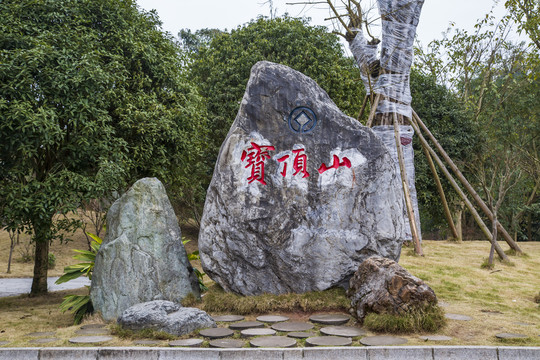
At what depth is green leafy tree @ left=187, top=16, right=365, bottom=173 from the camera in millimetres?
15047

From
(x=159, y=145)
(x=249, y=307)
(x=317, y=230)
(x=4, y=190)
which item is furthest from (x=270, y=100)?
(x=4, y=190)

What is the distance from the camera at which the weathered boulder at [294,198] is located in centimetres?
669

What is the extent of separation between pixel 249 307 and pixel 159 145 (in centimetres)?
472

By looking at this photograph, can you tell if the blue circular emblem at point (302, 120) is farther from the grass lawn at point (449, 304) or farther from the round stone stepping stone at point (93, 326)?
the round stone stepping stone at point (93, 326)

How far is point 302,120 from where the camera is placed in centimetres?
705

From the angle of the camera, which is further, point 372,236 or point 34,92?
point 34,92

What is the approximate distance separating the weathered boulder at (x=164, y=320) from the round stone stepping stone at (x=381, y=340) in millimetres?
1860

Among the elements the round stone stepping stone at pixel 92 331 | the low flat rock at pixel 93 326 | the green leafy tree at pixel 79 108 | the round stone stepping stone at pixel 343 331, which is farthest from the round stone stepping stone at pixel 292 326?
the green leafy tree at pixel 79 108

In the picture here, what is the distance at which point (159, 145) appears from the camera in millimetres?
9930

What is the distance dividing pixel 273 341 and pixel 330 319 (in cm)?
110

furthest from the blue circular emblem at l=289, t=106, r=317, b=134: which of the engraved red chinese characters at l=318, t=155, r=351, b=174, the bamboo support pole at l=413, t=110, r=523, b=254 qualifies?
the bamboo support pole at l=413, t=110, r=523, b=254

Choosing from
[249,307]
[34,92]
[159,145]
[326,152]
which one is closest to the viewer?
[249,307]

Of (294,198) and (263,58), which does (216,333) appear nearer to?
(294,198)

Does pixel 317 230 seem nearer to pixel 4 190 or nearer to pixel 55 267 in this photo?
pixel 4 190
